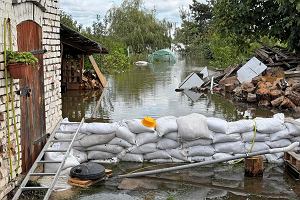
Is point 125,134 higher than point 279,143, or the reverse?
point 125,134

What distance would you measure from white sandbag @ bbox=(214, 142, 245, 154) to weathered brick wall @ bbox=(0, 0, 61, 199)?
2993 mm

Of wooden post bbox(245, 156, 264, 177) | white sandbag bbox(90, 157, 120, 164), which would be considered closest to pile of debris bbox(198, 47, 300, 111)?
wooden post bbox(245, 156, 264, 177)

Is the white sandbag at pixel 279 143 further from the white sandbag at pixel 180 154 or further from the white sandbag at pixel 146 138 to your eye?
the white sandbag at pixel 146 138

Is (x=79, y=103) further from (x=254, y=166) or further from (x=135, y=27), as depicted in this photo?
(x=135, y=27)

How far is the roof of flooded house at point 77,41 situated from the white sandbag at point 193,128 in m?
4.96

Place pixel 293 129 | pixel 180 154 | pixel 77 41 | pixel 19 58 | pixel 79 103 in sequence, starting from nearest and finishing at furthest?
1. pixel 19 58
2. pixel 180 154
3. pixel 293 129
4. pixel 77 41
5. pixel 79 103

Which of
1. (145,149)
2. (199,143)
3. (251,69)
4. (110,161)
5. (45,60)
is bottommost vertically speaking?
(110,161)

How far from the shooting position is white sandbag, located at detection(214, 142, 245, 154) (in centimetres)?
778

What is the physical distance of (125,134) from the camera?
765cm

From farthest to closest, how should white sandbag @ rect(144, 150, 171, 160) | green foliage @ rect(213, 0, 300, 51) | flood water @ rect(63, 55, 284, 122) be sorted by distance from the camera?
green foliage @ rect(213, 0, 300, 51) → flood water @ rect(63, 55, 284, 122) → white sandbag @ rect(144, 150, 171, 160)

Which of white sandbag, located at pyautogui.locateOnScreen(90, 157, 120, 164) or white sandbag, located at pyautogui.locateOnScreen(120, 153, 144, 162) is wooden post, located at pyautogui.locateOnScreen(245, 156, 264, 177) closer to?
white sandbag, located at pyautogui.locateOnScreen(120, 153, 144, 162)

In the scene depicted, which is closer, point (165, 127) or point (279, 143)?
point (165, 127)

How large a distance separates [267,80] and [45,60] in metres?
10.1

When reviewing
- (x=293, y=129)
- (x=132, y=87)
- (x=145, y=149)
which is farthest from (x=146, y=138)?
(x=132, y=87)
